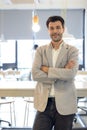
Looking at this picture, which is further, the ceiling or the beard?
the ceiling

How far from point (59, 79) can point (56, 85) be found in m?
0.06

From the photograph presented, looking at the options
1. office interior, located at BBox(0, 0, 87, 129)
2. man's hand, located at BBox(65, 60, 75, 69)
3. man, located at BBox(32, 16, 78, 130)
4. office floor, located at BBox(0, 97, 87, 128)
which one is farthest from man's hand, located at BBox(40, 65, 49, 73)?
office interior, located at BBox(0, 0, 87, 129)

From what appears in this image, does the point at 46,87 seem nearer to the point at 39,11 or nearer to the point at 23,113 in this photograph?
the point at 23,113

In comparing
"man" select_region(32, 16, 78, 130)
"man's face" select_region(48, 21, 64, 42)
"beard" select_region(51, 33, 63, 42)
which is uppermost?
"man's face" select_region(48, 21, 64, 42)

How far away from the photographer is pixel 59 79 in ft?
7.31

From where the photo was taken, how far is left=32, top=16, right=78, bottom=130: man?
7.19ft

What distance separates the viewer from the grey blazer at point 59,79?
2186 mm

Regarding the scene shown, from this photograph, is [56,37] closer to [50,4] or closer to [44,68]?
[44,68]

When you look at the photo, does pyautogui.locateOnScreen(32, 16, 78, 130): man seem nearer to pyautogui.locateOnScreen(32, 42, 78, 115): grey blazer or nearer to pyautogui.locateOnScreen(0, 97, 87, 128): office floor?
pyautogui.locateOnScreen(32, 42, 78, 115): grey blazer

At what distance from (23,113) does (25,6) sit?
14.2ft

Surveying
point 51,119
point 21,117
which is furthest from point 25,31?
point 51,119

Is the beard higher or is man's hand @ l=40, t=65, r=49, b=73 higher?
the beard

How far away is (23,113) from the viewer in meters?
5.74

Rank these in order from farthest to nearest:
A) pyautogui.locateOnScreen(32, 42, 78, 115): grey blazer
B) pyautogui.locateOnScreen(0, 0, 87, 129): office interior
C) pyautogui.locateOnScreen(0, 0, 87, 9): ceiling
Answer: pyautogui.locateOnScreen(0, 0, 87, 129): office interior
pyautogui.locateOnScreen(0, 0, 87, 9): ceiling
pyautogui.locateOnScreen(32, 42, 78, 115): grey blazer
